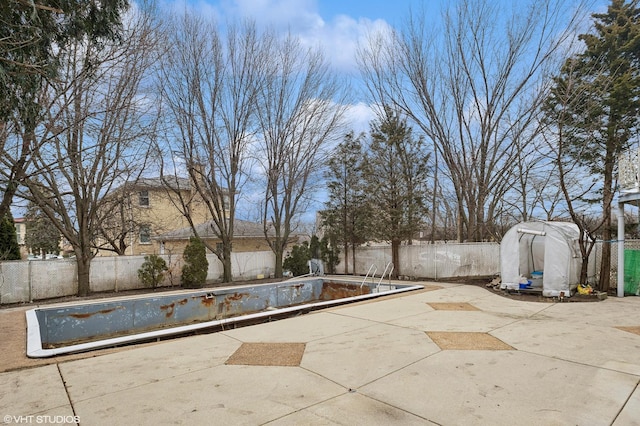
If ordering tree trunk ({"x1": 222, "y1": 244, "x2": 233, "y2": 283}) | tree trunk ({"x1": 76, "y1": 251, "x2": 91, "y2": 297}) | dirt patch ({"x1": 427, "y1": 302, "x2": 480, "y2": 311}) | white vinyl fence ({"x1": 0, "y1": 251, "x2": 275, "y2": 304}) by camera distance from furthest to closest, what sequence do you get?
tree trunk ({"x1": 222, "y1": 244, "x2": 233, "y2": 283}) < tree trunk ({"x1": 76, "y1": 251, "x2": 91, "y2": 297}) < white vinyl fence ({"x1": 0, "y1": 251, "x2": 275, "y2": 304}) < dirt patch ({"x1": 427, "y1": 302, "x2": 480, "y2": 311})

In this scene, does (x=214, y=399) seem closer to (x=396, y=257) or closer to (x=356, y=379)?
(x=356, y=379)

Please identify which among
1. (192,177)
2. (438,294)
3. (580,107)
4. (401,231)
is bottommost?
(438,294)

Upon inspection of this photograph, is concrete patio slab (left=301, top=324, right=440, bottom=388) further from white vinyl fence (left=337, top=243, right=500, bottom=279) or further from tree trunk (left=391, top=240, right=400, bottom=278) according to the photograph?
tree trunk (left=391, top=240, right=400, bottom=278)

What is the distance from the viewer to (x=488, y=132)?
16766mm

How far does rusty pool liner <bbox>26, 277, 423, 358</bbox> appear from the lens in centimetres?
657

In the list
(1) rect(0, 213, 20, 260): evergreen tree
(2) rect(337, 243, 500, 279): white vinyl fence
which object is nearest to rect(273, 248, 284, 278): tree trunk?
(2) rect(337, 243, 500, 279): white vinyl fence

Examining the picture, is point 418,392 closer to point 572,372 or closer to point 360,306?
point 572,372

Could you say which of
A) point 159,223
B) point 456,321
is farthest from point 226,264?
point 456,321

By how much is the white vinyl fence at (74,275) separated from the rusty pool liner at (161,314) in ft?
12.6

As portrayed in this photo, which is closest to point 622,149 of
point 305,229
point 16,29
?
point 16,29

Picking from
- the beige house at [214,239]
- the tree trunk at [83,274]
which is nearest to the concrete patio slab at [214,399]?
the tree trunk at [83,274]

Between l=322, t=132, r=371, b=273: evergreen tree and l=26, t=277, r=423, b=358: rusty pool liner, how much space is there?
13.8 feet

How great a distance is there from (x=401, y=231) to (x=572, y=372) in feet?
39.4

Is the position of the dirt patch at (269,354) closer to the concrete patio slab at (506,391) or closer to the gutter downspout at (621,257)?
the concrete patio slab at (506,391)
